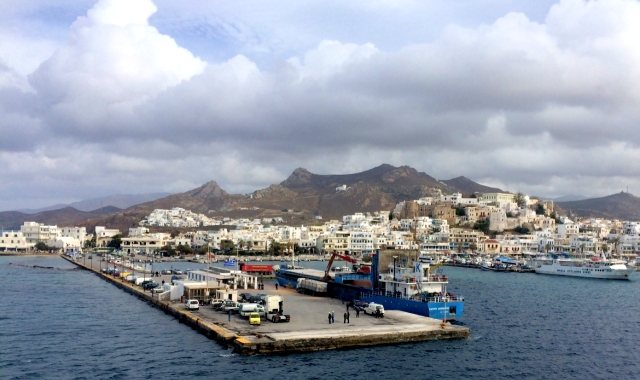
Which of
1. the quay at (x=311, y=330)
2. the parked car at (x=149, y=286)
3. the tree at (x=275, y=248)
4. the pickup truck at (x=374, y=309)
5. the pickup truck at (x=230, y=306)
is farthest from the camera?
the tree at (x=275, y=248)

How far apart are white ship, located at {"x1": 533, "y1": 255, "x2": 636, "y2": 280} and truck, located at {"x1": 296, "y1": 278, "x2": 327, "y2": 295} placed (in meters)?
55.7

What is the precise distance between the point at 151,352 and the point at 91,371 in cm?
421

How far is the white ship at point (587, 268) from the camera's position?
301ft

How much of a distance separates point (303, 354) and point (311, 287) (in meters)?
27.9

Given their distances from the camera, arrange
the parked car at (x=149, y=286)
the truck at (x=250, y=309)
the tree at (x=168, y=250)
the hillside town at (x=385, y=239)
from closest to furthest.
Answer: the truck at (x=250, y=309), the parked car at (x=149, y=286), the tree at (x=168, y=250), the hillside town at (x=385, y=239)

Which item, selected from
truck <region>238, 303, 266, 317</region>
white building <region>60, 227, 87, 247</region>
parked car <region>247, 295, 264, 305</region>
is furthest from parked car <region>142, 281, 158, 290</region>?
white building <region>60, 227, 87, 247</region>

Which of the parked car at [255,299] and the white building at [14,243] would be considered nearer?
the parked car at [255,299]

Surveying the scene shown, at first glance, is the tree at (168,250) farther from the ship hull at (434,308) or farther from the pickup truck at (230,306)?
the ship hull at (434,308)

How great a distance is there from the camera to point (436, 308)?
41594mm

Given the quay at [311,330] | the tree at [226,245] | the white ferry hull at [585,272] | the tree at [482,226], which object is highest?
the tree at [482,226]

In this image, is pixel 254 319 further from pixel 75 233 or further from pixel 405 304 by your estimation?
pixel 75 233

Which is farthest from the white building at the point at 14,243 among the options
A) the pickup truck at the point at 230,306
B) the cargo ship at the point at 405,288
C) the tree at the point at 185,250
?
the pickup truck at the point at 230,306

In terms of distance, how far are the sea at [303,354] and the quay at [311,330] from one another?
57cm

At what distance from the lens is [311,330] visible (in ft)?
112
